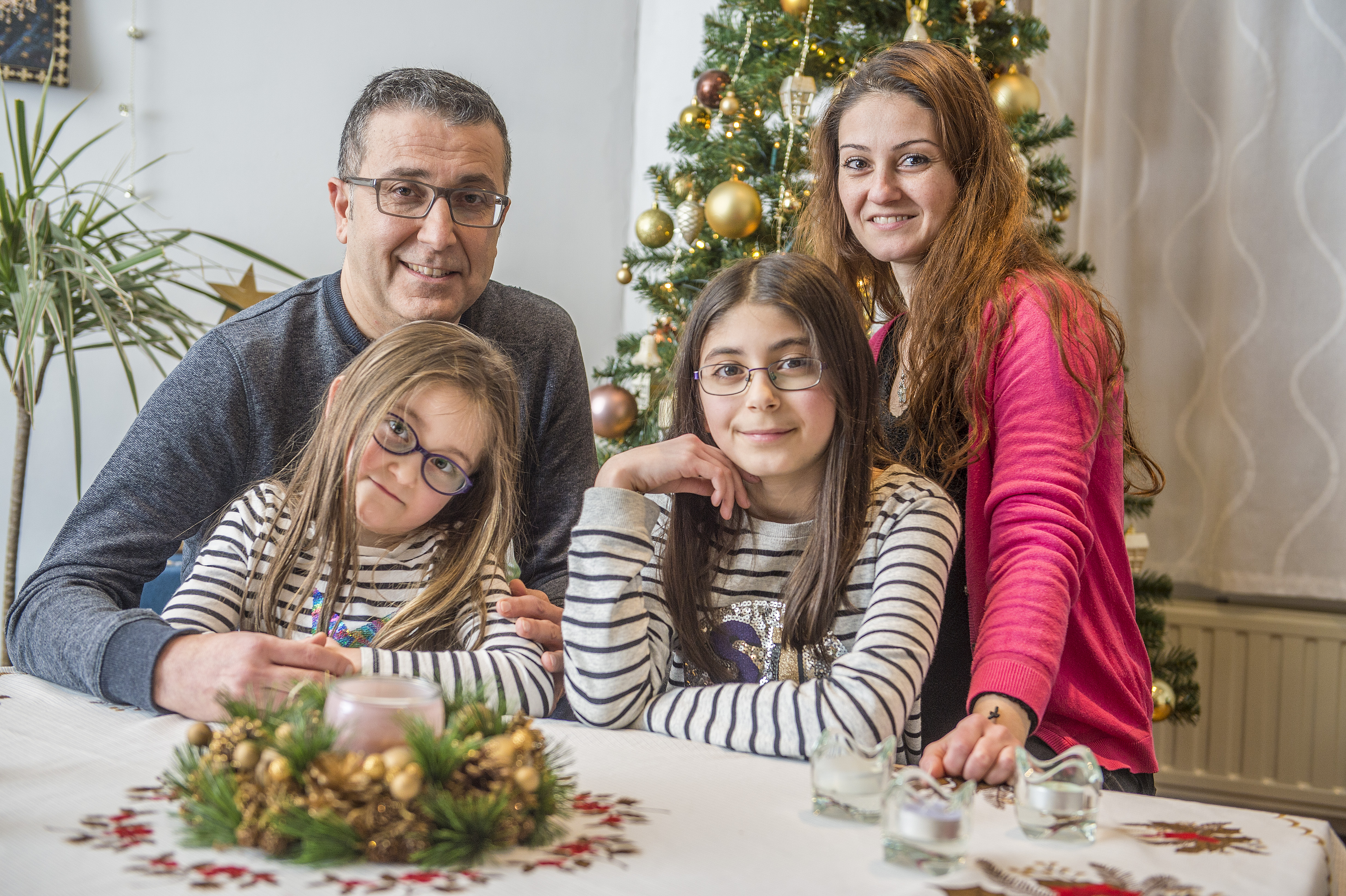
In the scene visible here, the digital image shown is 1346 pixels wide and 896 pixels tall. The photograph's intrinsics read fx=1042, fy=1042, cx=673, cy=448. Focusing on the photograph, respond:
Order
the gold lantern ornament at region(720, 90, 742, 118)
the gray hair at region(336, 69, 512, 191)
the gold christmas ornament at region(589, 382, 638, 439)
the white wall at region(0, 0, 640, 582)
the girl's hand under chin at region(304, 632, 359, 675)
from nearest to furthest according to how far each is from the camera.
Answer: the girl's hand under chin at region(304, 632, 359, 675)
the gray hair at region(336, 69, 512, 191)
the gold lantern ornament at region(720, 90, 742, 118)
the gold christmas ornament at region(589, 382, 638, 439)
the white wall at region(0, 0, 640, 582)

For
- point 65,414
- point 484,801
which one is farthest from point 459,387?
point 65,414

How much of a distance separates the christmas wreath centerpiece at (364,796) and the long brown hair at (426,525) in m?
0.50

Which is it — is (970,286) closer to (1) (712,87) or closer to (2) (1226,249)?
(1) (712,87)

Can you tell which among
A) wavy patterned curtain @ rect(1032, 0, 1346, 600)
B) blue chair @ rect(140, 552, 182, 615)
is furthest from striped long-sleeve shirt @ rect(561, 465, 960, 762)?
wavy patterned curtain @ rect(1032, 0, 1346, 600)

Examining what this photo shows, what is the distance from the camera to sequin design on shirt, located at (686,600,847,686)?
44.2 inches

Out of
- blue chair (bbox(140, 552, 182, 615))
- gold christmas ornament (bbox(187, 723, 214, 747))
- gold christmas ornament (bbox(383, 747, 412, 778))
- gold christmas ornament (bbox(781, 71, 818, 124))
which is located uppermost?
gold christmas ornament (bbox(781, 71, 818, 124))

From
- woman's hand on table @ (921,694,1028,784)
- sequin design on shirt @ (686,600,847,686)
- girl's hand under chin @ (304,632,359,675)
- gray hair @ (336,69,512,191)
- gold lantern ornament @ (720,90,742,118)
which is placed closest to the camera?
woman's hand on table @ (921,694,1028,784)

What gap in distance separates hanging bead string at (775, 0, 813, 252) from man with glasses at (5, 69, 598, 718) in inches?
30.5

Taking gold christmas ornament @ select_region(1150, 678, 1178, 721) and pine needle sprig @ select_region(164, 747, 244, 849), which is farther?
gold christmas ornament @ select_region(1150, 678, 1178, 721)

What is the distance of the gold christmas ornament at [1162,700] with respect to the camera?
2381 mm

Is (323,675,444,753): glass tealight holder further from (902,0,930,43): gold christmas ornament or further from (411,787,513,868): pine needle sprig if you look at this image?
(902,0,930,43): gold christmas ornament

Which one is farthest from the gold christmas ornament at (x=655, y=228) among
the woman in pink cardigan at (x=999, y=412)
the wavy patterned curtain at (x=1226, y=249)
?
the wavy patterned curtain at (x=1226, y=249)

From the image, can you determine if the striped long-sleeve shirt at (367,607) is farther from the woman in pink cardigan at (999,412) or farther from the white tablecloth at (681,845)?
the woman in pink cardigan at (999,412)

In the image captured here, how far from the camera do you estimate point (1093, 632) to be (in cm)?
127
